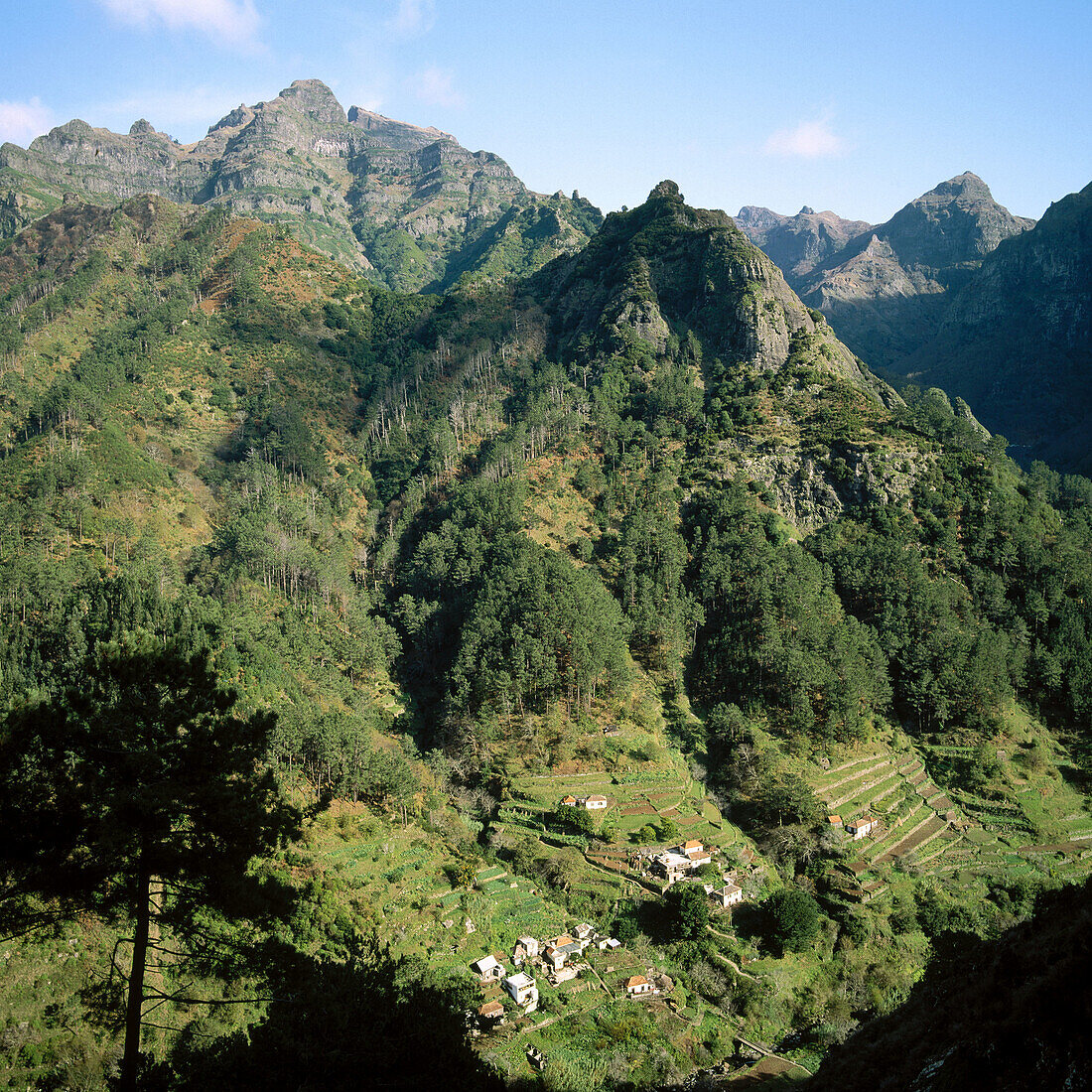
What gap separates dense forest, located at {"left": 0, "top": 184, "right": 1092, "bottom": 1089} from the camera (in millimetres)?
18531

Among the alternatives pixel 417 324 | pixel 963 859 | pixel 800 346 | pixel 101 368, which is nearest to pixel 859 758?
pixel 963 859

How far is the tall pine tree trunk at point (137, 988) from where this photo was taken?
51.1 feet

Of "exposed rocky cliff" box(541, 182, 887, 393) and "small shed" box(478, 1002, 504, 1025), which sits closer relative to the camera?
"small shed" box(478, 1002, 504, 1025)

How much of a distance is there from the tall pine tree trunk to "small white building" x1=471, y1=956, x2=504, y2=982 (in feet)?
93.7

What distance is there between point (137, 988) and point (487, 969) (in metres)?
29.8

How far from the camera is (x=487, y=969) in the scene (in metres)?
41.1

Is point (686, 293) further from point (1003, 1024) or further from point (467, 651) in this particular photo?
point (1003, 1024)

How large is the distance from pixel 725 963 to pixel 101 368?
113223 mm

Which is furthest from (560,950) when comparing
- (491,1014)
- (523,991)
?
(491,1014)

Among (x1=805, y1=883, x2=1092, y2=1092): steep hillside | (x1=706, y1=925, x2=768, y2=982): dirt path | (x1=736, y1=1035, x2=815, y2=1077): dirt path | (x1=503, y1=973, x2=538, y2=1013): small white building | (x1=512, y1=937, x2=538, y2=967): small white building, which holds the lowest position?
(x1=736, y1=1035, x2=815, y2=1077): dirt path

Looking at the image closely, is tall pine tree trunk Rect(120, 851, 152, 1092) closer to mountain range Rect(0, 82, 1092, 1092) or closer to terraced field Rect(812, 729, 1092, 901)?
mountain range Rect(0, 82, 1092, 1092)

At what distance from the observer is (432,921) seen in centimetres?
4447

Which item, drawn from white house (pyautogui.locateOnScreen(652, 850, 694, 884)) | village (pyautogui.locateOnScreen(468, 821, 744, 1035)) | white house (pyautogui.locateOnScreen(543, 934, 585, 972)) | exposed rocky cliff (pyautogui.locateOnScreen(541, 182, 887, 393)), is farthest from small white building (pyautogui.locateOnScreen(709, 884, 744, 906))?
exposed rocky cliff (pyautogui.locateOnScreen(541, 182, 887, 393))

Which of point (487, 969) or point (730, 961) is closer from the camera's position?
point (487, 969)
